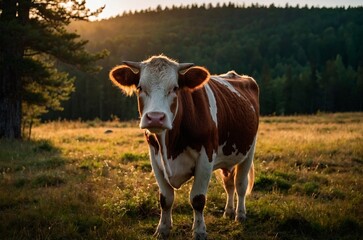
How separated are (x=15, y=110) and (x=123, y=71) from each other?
1021 centimetres

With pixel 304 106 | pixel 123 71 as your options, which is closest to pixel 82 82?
pixel 304 106

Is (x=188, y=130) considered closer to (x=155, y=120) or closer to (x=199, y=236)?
(x=155, y=120)

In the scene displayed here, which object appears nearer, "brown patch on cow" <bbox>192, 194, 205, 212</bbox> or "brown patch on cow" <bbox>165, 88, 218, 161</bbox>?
"brown patch on cow" <bbox>165, 88, 218, 161</bbox>

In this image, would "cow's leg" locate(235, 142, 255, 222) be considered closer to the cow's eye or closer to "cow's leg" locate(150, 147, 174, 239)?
"cow's leg" locate(150, 147, 174, 239)

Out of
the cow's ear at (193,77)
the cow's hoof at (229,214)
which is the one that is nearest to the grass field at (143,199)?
the cow's hoof at (229,214)

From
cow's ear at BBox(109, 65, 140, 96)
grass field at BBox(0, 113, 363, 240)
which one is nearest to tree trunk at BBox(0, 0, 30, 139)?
grass field at BBox(0, 113, 363, 240)

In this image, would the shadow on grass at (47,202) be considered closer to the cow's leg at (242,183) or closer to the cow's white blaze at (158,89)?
the cow's white blaze at (158,89)

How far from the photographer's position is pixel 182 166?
504cm

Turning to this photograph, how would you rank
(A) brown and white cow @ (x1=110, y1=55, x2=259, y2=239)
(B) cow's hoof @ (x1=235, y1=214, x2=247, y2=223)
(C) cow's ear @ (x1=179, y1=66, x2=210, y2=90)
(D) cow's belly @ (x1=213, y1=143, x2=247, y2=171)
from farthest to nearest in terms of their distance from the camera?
(B) cow's hoof @ (x1=235, y1=214, x2=247, y2=223)
(D) cow's belly @ (x1=213, y1=143, x2=247, y2=171)
(C) cow's ear @ (x1=179, y1=66, x2=210, y2=90)
(A) brown and white cow @ (x1=110, y1=55, x2=259, y2=239)

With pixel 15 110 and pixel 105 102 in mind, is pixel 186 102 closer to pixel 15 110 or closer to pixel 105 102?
pixel 15 110

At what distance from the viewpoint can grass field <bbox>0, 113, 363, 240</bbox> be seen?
17.3ft

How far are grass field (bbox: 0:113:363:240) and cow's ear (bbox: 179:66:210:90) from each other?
6.45 ft

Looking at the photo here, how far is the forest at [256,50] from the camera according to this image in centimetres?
7106

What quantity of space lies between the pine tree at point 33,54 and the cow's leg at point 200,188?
9.73 m
